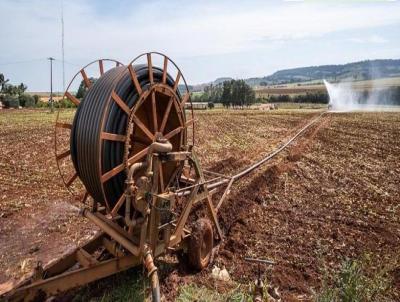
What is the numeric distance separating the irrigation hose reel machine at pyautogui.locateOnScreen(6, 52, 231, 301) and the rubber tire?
15mm

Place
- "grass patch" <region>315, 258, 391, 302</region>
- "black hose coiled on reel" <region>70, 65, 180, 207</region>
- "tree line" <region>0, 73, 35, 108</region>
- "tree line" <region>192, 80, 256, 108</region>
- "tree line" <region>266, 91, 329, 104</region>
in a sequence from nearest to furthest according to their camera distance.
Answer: "grass patch" <region>315, 258, 391, 302</region>
"black hose coiled on reel" <region>70, 65, 180, 207</region>
"tree line" <region>0, 73, 35, 108</region>
"tree line" <region>192, 80, 256, 108</region>
"tree line" <region>266, 91, 329, 104</region>

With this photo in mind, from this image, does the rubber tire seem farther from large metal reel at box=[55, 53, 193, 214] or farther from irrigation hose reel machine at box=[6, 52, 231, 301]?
large metal reel at box=[55, 53, 193, 214]

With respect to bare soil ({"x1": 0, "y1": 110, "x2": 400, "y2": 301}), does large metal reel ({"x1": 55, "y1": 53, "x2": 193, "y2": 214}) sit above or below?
above

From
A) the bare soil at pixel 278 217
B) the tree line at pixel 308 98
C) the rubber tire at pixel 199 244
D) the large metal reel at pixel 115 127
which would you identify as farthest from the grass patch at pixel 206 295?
the tree line at pixel 308 98

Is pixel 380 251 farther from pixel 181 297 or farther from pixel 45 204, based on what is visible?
pixel 45 204

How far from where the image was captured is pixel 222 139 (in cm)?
2130

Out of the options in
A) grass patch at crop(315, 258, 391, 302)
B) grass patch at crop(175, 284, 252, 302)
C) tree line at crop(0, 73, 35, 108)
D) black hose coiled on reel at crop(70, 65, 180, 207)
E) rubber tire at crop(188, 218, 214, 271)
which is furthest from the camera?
tree line at crop(0, 73, 35, 108)

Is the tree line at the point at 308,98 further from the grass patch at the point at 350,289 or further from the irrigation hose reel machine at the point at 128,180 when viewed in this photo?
the grass patch at the point at 350,289

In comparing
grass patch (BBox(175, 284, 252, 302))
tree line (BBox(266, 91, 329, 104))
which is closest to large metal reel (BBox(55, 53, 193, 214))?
grass patch (BBox(175, 284, 252, 302))

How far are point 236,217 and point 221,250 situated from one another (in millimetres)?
1496

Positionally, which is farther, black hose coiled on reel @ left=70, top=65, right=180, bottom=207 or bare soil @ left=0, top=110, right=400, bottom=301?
bare soil @ left=0, top=110, right=400, bottom=301

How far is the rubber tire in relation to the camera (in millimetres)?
6164

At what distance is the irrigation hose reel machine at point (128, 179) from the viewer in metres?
5.09

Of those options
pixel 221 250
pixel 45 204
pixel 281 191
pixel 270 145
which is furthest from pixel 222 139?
pixel 221 250
